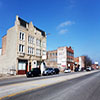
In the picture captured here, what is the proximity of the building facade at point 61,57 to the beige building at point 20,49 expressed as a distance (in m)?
25.7

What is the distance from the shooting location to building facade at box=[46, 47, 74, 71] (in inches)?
2464

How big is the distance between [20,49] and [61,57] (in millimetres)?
35434

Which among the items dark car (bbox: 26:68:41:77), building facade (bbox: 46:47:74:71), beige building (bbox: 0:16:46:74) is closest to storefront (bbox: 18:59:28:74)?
beige building (bbox: 0:16:46:74)

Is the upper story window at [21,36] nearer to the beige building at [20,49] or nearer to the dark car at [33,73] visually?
the beige building at [20,49]

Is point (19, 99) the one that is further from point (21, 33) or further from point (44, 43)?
point (44, 43)

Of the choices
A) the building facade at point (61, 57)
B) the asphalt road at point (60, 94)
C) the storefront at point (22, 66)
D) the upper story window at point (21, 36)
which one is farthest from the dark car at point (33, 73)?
the building facade at point (61, 57)

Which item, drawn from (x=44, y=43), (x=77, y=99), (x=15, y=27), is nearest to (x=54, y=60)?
(x=44, y=43)

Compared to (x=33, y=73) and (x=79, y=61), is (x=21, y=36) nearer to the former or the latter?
(x=33, y=73)

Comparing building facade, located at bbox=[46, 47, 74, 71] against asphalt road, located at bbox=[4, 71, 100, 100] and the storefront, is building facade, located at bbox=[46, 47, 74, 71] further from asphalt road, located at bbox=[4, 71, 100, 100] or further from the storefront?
asphalt road, located at bbox=[4, 71, 100, 100]

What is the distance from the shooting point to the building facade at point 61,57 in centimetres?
6259

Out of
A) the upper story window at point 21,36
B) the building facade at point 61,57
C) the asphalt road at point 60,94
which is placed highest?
the upper story window at point 21,36

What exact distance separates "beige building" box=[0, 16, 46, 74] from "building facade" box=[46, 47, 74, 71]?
84.2 feet

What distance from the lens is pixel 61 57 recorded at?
213ft

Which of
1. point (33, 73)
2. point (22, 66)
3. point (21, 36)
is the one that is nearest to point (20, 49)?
point (21, 36)
